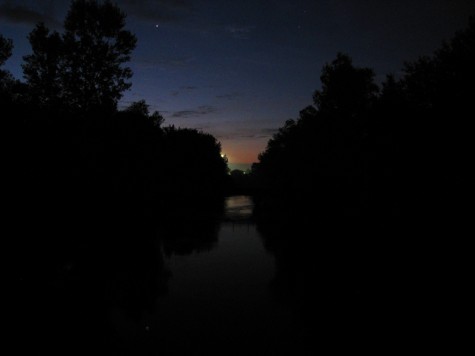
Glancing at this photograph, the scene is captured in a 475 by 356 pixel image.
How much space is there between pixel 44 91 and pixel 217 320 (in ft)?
81.1

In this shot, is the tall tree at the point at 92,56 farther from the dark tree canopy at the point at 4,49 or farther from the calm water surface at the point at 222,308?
the calm water surface at the point at 222,308

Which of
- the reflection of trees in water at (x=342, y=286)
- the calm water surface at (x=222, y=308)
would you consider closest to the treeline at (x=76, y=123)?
the calm water surface at (x=222, y=308)

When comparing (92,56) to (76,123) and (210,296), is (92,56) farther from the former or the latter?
(210,296)

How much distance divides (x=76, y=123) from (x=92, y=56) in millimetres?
6109

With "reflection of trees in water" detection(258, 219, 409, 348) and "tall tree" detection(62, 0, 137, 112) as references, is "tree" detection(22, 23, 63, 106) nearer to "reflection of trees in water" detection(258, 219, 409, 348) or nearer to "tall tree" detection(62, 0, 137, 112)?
"tall tree" detection(62, 0, 137, 112)

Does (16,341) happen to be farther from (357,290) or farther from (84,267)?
(357,290)

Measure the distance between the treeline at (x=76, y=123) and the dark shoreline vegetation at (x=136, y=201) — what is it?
9 cm

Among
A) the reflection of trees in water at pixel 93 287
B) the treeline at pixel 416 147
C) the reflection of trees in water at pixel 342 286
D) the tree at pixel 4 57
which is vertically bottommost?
the reflection of trees in water at pixel 342 286

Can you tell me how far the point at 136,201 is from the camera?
1495 inches

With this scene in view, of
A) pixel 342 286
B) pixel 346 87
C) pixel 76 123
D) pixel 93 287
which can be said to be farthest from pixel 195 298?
pixel 346 87

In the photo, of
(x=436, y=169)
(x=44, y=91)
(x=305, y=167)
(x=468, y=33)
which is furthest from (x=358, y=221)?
(x=44, y=91)

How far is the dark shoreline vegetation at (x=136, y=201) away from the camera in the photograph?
12492 millimetres

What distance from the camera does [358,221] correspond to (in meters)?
27.9

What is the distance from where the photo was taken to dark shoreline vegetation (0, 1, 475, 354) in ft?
41.0
